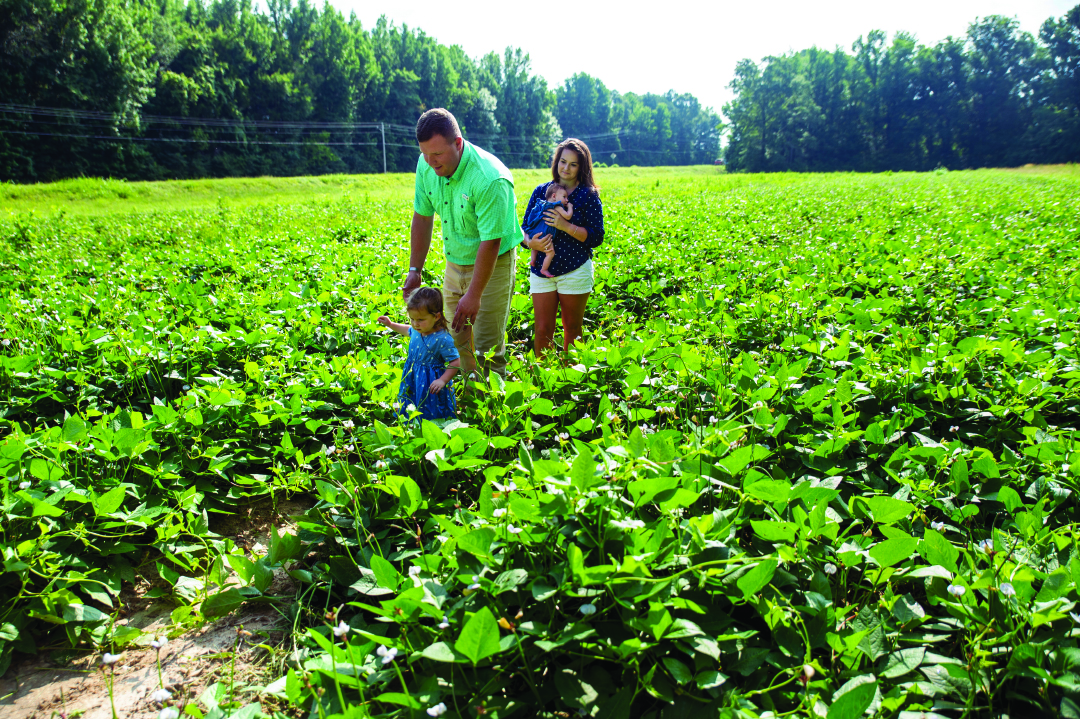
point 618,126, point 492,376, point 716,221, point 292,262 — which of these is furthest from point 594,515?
point 618,126

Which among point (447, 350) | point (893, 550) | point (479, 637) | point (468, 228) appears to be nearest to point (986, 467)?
point (893, 550)

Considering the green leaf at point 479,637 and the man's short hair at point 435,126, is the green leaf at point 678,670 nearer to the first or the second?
the green leaf at point 479,637

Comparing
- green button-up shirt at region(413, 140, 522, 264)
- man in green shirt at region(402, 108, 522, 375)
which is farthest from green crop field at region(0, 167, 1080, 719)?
green button-up shirt at region(413, 140, 522, 264)

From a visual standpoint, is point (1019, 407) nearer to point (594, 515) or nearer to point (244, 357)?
point (594, 515)

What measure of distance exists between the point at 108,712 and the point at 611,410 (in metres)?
2.00

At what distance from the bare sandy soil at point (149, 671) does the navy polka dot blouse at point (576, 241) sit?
9.67 ft

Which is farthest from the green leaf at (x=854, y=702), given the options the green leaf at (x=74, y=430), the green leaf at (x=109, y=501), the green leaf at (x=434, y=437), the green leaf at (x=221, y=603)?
the green leaf at (x=74, y=430)

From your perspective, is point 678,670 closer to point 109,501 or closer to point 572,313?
point 109,501

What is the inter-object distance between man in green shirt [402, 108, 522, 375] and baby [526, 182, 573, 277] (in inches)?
22.3

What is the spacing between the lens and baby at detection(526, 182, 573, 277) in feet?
14.0

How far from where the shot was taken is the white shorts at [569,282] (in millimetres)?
4363

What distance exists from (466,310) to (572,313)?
1.25 m

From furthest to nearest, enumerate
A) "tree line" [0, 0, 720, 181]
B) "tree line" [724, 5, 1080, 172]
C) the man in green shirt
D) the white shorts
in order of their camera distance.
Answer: "tree line" [724, 5, 1080, 172], "tree line" [0, 0, 720, 181], the white shorts, the man in green shirt

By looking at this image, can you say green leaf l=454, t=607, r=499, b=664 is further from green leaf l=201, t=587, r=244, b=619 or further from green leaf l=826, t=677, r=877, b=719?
green leaf l=201, t=587, r=244, b=619
